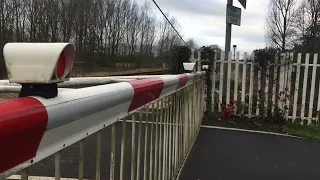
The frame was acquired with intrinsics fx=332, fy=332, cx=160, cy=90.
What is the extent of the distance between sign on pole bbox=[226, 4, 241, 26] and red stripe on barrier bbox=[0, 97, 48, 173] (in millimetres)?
8360

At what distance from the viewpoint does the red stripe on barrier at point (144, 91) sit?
154 cm

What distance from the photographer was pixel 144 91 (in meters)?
1.68

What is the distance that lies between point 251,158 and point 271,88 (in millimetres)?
3662

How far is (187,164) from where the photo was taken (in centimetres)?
426

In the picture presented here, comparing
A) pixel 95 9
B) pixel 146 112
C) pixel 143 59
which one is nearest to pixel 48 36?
pixel 95 9

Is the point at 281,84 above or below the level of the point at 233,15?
below

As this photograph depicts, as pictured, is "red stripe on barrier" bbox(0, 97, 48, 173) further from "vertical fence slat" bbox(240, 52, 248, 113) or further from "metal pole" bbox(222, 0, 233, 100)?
"metal pole" bbox(222, 0, 233, 100)

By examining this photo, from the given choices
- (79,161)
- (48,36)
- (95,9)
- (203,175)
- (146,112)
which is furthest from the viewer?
(95,9)

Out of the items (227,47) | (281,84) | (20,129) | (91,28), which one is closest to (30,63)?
(20,129)

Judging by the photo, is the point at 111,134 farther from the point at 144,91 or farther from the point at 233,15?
the point at 233,15

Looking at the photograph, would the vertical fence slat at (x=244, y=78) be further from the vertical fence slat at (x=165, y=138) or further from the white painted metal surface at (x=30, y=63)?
the white painted metal surface at (x=30, y=63)

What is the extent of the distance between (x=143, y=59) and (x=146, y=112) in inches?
1391

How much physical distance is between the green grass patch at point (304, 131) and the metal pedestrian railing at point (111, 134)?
469cm

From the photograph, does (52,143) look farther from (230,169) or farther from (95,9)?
(95,9)
